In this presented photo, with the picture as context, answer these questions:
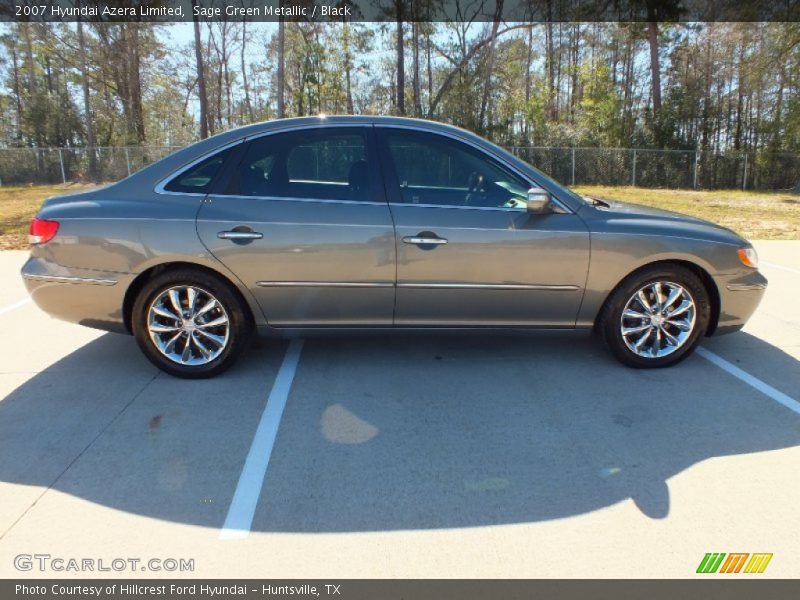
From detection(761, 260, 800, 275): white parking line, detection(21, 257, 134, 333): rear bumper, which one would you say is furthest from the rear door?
detection(761, 260, 800, 275): white parking line

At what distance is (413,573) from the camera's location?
83.7 inches

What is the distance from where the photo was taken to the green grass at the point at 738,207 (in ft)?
36.8

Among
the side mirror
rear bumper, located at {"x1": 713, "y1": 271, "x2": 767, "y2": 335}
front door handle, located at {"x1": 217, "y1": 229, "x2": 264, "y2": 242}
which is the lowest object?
rear bumper, located at {"x1": 713, "y1": 271, "x2": 767, "y2": 335}

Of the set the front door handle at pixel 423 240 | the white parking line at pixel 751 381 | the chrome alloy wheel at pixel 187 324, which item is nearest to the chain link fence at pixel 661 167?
the white parking line at pixel 751 381

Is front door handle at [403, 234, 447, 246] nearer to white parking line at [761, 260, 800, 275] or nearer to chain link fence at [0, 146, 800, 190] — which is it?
white parking line at [761, 260, 800, 275]

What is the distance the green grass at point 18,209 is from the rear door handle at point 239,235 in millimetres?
1344

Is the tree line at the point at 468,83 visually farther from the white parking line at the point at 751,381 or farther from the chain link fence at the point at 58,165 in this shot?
the white parking line at the point at 751,381

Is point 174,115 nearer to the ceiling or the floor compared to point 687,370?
nearer to the ceiling

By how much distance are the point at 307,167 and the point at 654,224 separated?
2.43m

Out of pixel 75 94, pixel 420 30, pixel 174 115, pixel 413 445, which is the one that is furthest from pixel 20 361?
pixel 174 115

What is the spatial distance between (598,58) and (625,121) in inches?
524

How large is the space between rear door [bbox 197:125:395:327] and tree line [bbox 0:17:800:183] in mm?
19935

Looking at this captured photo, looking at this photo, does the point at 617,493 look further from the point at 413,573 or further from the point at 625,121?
the point at 625,121

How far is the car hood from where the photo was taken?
3.80m
